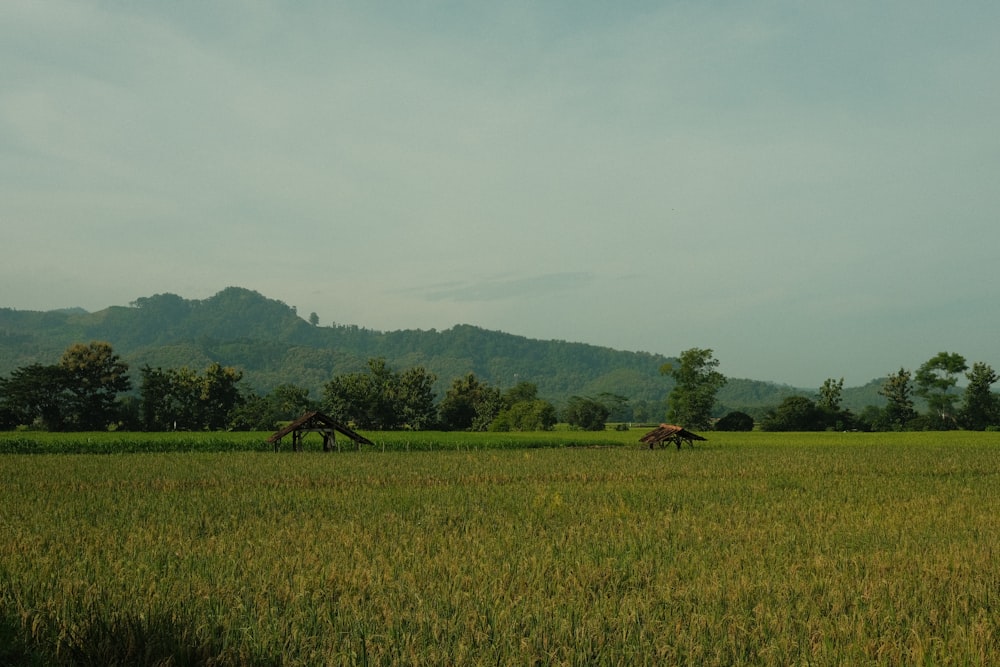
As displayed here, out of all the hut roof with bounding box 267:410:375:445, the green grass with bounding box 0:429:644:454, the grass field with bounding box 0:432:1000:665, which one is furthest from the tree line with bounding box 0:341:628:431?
the grass field with bounding box 0:432:1000:665

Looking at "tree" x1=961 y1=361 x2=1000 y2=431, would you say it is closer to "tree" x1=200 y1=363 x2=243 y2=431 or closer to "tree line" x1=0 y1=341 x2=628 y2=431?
"tree line" x1=0 y1=341 x2=628 y2=431

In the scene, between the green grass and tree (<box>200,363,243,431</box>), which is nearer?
the green grass

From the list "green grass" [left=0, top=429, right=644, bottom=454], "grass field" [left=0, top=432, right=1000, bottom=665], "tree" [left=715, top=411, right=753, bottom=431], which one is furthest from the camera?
"tree" [left=715, top=411, right=753, bottom=431]

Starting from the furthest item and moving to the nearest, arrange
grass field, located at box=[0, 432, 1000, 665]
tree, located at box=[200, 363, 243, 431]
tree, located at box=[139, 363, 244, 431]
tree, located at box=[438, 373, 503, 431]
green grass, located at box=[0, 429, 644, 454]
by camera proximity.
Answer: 1. tree, located at box=[438, 373, 503, 431]
2. tree, located at box=[200, 363, 243, 431]
3. tree, located at box=[139, 363, 244, 431]
4. green grass, located at box=[0, 429, 644, 454]
5. grass field, located at box=[0, 432, 1000, 665]

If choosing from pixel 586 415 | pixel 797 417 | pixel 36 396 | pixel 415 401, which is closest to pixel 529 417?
pixel 415 401

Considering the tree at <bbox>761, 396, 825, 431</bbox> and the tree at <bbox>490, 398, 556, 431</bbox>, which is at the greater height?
the tree at <bbox>761, 396, 825, 431</bbox>

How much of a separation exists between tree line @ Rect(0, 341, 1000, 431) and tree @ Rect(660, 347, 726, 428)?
0.50ft

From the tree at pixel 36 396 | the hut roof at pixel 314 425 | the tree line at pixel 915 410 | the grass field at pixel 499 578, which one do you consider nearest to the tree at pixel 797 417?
the tree line at pixel 915 410

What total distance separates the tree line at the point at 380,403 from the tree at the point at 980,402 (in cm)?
13

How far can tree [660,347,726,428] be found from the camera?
99062mm

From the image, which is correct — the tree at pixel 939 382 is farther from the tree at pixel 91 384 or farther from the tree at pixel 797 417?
the tree at pixel 91 384

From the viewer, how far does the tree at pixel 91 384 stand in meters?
79.2

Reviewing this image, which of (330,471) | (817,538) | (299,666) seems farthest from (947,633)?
(330,471)

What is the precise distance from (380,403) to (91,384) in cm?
3324
